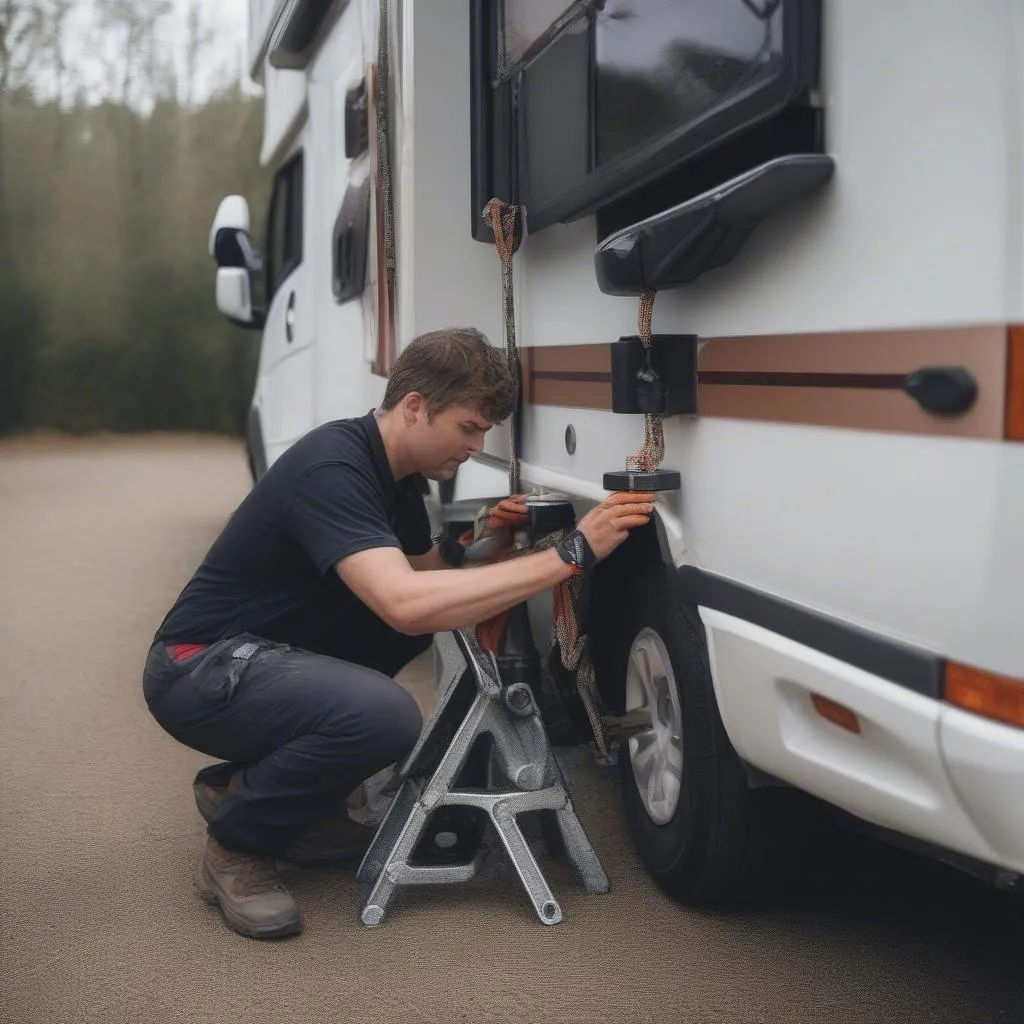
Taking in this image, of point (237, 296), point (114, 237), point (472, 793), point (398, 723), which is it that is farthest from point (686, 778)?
point (114, 237)

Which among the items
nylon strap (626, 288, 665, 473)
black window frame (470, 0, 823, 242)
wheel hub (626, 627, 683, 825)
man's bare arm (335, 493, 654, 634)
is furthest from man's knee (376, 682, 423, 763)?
black window frame (470, 0, 823, 242)

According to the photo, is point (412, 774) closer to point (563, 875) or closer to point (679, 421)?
point (563, 875)

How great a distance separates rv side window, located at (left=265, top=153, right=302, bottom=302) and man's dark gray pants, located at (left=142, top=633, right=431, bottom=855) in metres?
3.51

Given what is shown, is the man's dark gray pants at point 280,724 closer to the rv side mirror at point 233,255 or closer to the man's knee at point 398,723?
the man's knee at point 398,723

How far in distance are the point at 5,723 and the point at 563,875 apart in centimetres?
215

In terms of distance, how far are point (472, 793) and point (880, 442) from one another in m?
1.35

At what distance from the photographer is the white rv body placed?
1742 millimetres

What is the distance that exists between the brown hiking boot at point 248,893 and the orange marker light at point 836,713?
4.18 ft

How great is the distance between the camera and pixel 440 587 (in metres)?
2.70

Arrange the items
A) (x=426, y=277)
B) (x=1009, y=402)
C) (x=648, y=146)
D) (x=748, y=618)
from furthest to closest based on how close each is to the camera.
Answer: (x=426, y=277)
(x=648, y=146)
(x=748, y=618)
(x=1009, y=402)

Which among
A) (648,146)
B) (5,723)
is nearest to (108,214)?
(5,723)

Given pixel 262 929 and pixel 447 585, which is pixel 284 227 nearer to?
pixel 447 585

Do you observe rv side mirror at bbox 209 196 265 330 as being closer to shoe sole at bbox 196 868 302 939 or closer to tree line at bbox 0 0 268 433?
shoe sole at bbox 196 868 302 939

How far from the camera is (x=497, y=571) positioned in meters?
2.71
